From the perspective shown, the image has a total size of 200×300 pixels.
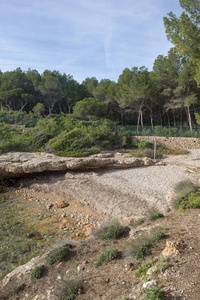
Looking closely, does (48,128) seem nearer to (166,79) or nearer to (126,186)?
(126,186)

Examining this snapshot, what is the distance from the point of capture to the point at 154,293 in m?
3.21

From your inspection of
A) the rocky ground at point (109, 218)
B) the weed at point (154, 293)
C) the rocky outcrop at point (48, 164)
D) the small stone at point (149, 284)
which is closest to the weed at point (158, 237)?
the rocky ground at point (109, 218)

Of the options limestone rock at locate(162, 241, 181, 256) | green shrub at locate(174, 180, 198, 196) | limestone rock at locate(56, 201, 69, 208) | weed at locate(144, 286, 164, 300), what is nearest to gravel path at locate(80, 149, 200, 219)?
green shrub at locate(174, 180, 198, 196)

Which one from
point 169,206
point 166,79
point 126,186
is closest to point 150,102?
point 166,79

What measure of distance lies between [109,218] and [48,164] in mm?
6130

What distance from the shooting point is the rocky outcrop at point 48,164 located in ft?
43.0

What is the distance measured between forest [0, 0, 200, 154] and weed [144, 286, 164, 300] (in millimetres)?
11836

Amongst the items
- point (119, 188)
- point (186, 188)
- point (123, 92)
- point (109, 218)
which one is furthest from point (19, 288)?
point (123, 92)

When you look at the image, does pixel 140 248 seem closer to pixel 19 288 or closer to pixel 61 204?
pixel 19 288

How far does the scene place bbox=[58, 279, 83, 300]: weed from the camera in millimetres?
4219

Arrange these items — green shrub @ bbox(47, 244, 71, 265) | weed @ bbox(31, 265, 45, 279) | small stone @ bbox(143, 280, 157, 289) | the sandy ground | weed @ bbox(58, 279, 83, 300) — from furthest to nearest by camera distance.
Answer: the sandy ground → green shrub @ bbox(47, 244, 71, 265) → weed @ bbox(31, 265, 45, 279) → weed @ bbox(58, 279, 83, 300) → small stone @ bbox(143, 280, 157, 289)

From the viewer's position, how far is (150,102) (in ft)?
106

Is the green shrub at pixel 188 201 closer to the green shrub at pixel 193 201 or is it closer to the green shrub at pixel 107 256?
the green shrub at pixel 193 201

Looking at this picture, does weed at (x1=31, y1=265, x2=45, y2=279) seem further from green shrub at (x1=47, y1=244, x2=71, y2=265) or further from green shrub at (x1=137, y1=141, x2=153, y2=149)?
green shrub at (x1=137, y1=141, x2=153, y2=149)
